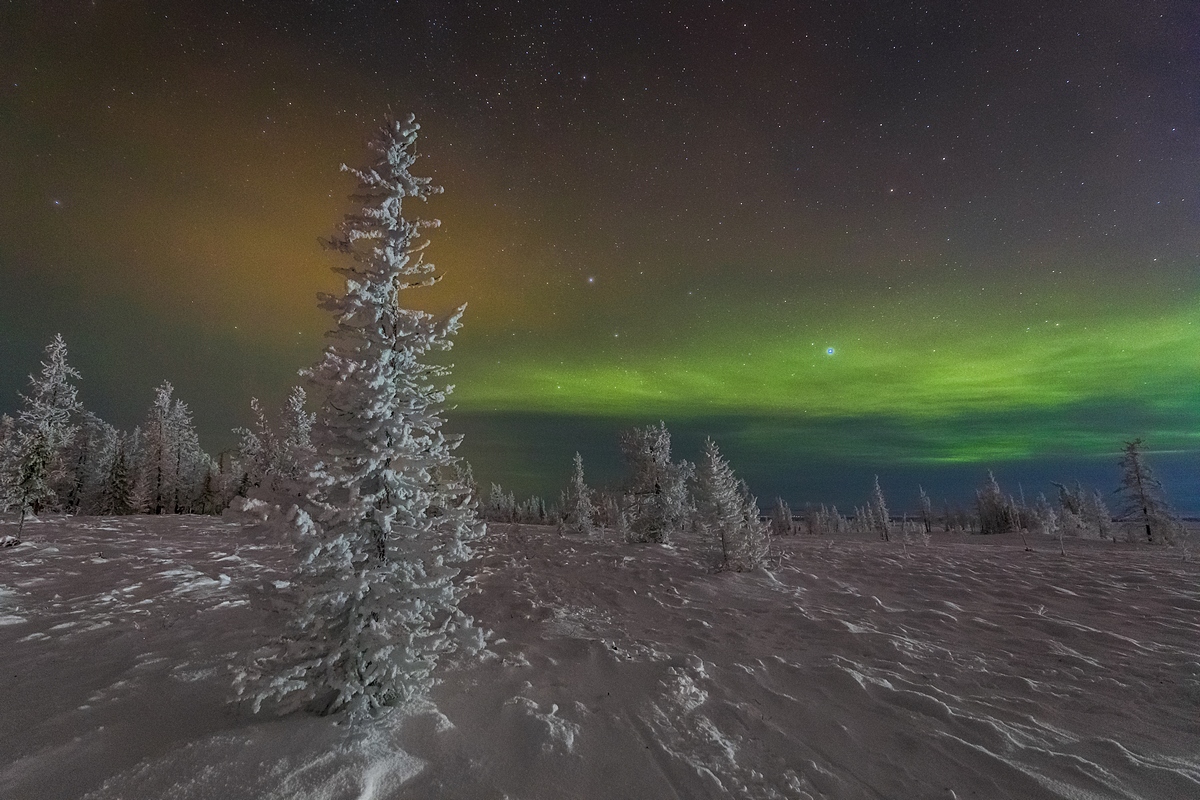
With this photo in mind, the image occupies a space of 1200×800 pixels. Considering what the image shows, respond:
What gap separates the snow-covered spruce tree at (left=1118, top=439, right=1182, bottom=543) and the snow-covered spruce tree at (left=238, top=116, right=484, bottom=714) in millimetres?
62633

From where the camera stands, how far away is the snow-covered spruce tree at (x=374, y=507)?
510cm

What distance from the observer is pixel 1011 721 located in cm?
630

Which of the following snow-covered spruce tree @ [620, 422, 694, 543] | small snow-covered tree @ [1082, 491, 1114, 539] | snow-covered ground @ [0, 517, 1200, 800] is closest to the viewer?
snow-covered ground @ [0, 517, 1200, 800]

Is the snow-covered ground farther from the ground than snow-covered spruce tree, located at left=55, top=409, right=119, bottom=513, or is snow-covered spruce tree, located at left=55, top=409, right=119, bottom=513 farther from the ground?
snow-covered spruce tree, located at left=55, top=409, right=119, bottom=513

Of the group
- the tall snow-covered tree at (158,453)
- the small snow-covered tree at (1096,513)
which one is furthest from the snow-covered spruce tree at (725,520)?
the small snow-covered tree at (1096,513)

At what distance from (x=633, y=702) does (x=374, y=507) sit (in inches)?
167

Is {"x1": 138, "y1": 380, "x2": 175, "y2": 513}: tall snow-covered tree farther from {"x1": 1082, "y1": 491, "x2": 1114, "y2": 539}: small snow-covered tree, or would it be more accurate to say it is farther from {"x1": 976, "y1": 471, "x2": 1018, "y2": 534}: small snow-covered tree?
{"x1": 976, "y1": 471, "x2": 1018, "y2": 534}: small snow-covered tree

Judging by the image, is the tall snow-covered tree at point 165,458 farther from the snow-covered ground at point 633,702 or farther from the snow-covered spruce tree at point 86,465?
the snow-covered ground at point 633,702

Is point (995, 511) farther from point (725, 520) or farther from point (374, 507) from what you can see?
point (374, 507)

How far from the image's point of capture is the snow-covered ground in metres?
4.49

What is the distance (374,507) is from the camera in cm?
550

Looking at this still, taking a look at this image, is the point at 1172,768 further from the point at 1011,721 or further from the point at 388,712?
the point at 388,712

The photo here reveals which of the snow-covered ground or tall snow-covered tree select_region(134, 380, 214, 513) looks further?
tall snow-covered tree select_region(134, 380, 214, 513)

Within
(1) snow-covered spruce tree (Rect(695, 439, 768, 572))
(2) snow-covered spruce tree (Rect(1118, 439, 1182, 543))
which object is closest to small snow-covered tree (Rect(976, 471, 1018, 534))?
(2) snow-covered spruce tree (Rect(1118, 439, 1182, 543))
